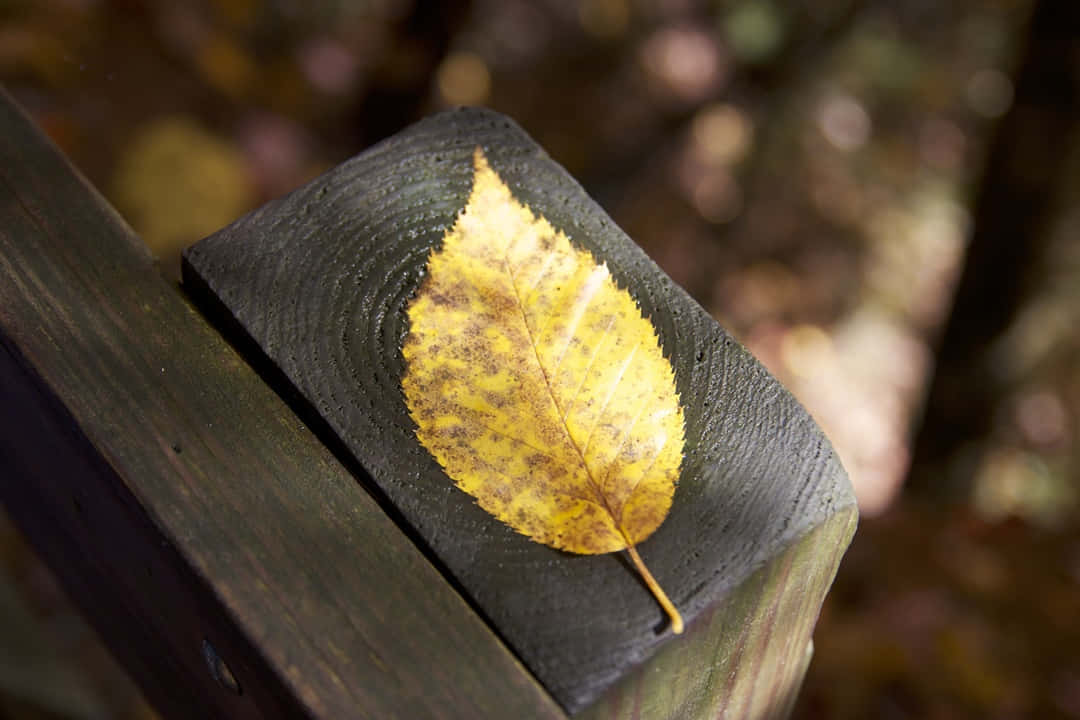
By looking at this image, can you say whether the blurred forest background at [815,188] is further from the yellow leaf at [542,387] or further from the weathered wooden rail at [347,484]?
the yellow leaf at [542,387]

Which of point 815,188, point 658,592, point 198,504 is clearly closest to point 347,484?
point 198,504

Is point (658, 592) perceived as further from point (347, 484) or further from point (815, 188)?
point (815, 188)

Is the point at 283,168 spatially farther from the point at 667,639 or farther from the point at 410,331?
the point at 667,639

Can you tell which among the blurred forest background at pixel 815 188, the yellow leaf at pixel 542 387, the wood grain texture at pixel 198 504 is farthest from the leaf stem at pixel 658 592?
the blurred forest background at pixel 815 188

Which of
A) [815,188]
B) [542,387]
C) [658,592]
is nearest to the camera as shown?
[658,592]

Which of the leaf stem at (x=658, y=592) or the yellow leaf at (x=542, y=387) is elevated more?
the yellow leaf at (x=542, y=387)

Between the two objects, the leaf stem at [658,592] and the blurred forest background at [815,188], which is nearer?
the leaf stem at [658,592]

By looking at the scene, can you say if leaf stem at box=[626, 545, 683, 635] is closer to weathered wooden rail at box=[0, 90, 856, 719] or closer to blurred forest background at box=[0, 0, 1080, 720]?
weathered wooden rail at box=[0, 90, 856, 719]
